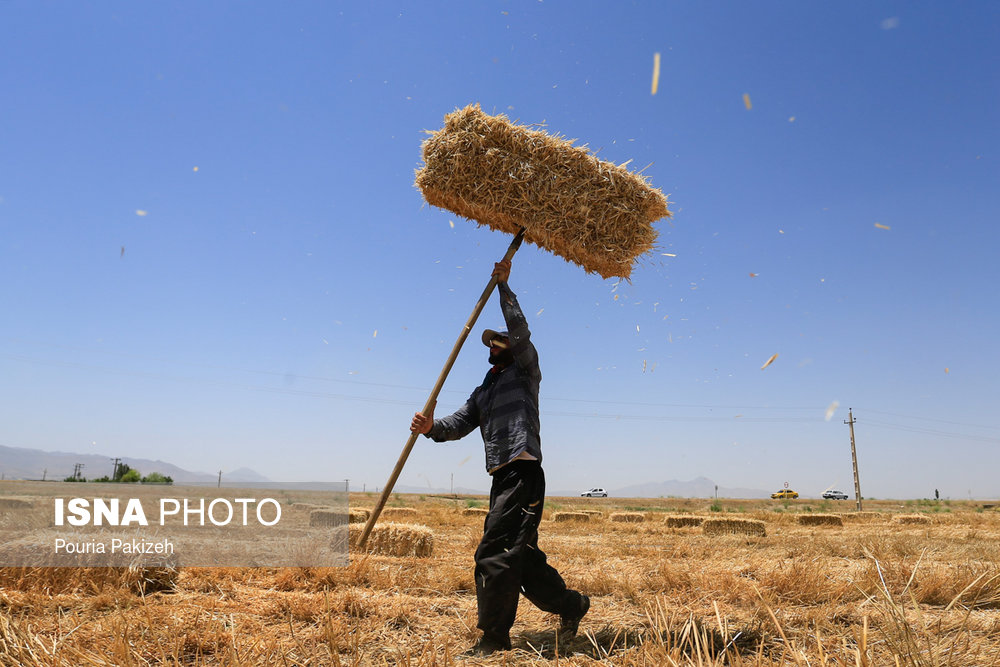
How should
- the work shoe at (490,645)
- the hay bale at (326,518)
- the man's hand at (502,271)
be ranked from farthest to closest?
the hay bale at (326,518) < the man's hand at (502,271) < the work shoe at (490,645)

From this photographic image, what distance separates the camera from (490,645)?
3.62 metres

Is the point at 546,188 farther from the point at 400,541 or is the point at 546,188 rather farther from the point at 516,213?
the point at 400,541

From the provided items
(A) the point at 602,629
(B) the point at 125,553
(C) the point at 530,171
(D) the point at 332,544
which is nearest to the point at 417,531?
(D) the point at 332,544

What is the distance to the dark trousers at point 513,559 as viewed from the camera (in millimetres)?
3689

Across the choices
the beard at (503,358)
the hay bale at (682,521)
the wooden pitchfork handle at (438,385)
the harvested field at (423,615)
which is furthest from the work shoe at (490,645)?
the hay bale at (682,521)

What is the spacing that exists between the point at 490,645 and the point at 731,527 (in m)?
14.0

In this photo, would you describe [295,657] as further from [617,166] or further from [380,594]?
[617,166]

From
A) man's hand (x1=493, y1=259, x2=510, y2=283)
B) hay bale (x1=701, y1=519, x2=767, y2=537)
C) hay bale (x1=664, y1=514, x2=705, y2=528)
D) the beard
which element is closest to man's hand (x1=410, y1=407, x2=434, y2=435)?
the beard

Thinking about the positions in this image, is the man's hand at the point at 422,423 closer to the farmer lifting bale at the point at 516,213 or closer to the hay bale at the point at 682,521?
the farmer lifting bale at the point at 516,213

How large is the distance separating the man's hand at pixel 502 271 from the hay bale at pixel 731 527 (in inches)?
482

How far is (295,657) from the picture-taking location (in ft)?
9.89

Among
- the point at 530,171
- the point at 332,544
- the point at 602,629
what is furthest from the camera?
the point at 332,544

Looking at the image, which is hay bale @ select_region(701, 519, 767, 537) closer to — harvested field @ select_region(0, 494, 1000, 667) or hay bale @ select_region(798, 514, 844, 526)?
hay bale @ select_region(798, 514, 844, 526)

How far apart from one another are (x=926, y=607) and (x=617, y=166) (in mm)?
4204
